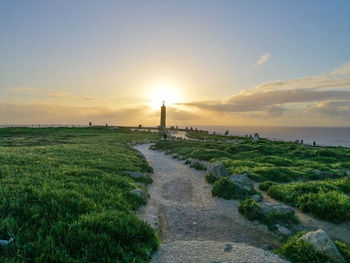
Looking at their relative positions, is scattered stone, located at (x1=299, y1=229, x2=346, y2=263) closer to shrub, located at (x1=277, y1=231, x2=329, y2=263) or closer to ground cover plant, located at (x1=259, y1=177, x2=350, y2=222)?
shrub, located at (x1=277, y1=231, x2=329, y2=263)

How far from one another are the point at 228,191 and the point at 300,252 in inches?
247

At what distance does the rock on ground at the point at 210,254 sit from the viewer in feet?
20.3

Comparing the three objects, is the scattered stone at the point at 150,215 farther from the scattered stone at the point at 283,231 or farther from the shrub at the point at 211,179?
the shrub at the point at 211,179

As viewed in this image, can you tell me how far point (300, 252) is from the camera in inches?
258

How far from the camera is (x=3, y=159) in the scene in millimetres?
15695

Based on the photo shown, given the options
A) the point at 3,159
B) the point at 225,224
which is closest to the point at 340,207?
the point at 225,224

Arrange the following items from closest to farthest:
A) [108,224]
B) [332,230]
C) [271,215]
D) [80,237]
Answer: [80,237]
[108,224]
[332,230]
[271,215]

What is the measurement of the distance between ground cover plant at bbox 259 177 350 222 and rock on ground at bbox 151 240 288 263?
472 centimetres

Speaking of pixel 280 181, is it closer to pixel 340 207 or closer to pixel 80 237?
pixel 340 207

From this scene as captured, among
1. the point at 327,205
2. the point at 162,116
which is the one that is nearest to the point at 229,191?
the point at 327,205

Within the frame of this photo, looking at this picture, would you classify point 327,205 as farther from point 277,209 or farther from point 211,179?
point 211,179

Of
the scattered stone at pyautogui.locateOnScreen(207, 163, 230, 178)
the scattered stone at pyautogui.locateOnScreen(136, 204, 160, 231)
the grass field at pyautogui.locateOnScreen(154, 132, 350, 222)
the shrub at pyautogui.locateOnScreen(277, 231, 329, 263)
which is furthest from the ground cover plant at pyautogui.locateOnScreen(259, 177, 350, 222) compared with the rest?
the scattered stone at pyautogui.locateOnScreen(136, 204, 160, 231)

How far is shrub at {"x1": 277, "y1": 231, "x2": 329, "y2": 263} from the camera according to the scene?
20.6 feet

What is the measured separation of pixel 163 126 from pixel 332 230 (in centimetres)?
8199
